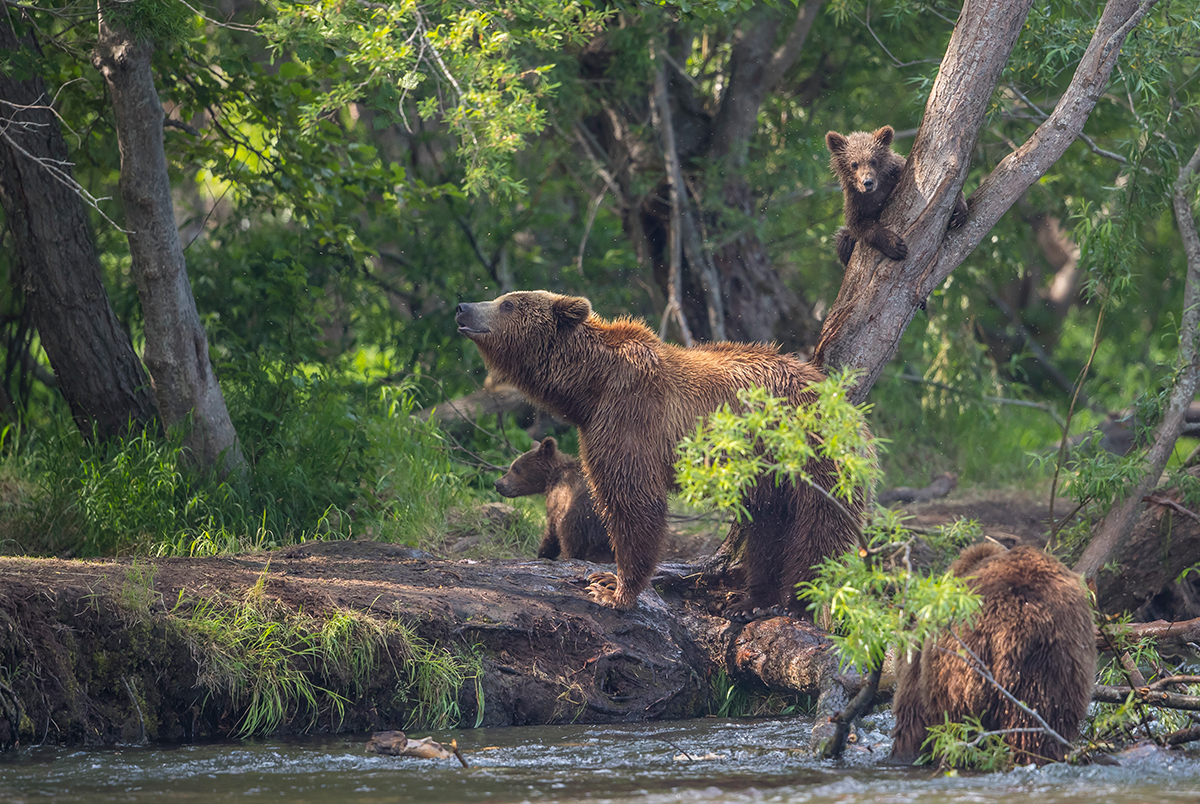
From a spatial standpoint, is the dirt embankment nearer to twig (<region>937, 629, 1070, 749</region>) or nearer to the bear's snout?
the bear's snout

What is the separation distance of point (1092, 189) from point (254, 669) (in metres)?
9.36

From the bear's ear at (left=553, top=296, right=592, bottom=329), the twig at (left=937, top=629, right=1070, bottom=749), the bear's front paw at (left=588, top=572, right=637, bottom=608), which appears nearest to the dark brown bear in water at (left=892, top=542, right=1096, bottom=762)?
→ the twig at (left=937, top=629, right=1070, bottom=749)

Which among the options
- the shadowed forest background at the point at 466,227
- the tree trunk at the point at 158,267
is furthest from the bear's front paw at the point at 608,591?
the tree trunk at the point at 158,267

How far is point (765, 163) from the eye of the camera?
11227 millimetres

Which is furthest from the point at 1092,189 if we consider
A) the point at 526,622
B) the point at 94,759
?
the point at 94,759

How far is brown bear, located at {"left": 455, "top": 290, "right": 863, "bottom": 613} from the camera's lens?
5922 mm

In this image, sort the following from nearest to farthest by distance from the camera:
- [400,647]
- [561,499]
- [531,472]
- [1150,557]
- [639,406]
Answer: [400,647] < [639,406] < [1150,557] < [561,499] < [531,472]

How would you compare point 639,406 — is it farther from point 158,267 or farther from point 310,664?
point 158,267

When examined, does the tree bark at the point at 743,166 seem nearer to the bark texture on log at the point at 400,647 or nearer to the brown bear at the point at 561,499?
the brown bear at the point at 561,499

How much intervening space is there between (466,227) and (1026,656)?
847 cm

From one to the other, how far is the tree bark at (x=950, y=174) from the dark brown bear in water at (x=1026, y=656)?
82.4 inches

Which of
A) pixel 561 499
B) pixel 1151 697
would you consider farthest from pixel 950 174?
pixel 561 499

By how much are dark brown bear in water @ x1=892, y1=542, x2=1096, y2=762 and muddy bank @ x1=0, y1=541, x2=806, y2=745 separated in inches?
63.4

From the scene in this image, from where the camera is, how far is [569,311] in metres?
6.25
